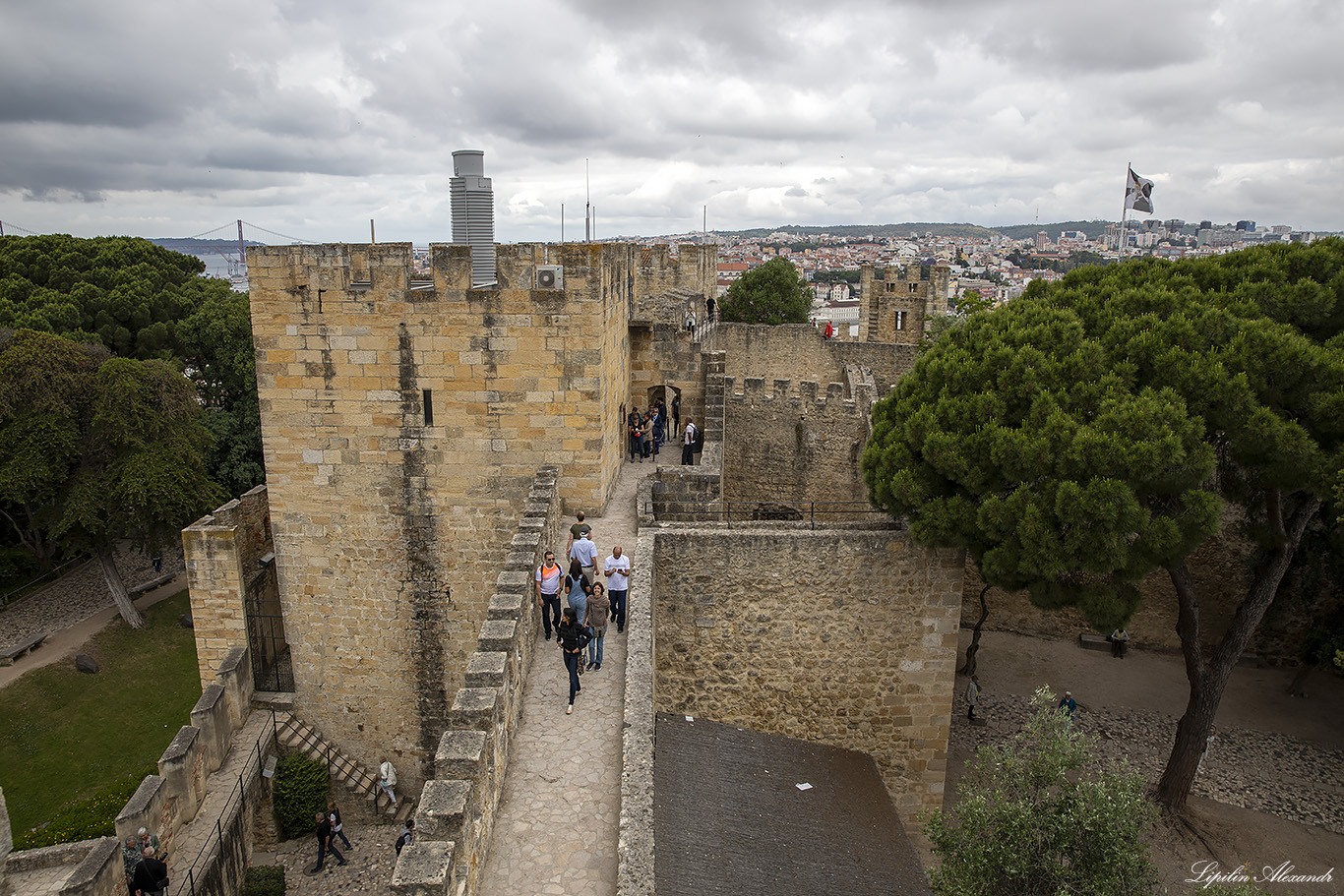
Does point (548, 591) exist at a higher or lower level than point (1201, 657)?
higher

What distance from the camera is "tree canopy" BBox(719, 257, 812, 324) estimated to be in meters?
46.4

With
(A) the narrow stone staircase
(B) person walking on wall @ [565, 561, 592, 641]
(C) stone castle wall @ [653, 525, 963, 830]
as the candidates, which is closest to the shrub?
(C) stone castle wall @ [653, 525, 963, 830]

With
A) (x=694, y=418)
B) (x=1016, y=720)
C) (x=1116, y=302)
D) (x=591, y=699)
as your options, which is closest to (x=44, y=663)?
(x=694, y=418)

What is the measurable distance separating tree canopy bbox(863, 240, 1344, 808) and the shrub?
7.57 ft

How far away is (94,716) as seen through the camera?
17656mm

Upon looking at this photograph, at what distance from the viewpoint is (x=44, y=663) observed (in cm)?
1894

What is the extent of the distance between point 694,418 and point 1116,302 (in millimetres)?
8243

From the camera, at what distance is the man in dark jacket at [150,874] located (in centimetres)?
948

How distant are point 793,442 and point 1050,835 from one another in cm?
1034

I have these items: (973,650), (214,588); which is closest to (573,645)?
(214,588)

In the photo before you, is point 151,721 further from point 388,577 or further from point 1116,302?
point 1116,302

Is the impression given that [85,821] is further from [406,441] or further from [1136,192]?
[1136,192]

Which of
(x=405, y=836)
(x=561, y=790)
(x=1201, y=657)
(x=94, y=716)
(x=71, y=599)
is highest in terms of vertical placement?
(x=561, y=790)

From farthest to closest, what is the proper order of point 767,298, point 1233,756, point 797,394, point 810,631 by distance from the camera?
point 767,298, point 797,394, point 1233,756, point 810,631
